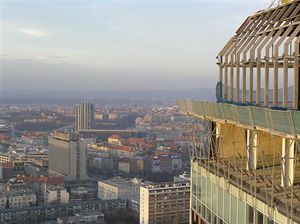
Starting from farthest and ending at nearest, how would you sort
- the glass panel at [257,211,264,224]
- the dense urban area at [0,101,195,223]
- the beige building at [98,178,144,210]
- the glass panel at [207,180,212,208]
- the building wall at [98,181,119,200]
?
the building wall at [98,181,119,200]
the beige building at [98,178,144,210]
the dense urban area at [0,101,195,223]
the glass panel at [207,180,212,208]
the glass panel at [257,211,264,224]

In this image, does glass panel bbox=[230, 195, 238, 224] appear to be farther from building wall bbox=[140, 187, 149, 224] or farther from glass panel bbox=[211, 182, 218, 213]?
building wall bbox=[140, 187, 149, 224]

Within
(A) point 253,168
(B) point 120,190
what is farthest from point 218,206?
(B) point 120,190

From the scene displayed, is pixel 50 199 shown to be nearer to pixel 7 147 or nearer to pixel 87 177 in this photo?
pixel 87 177

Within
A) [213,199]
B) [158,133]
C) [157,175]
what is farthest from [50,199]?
[158,133]

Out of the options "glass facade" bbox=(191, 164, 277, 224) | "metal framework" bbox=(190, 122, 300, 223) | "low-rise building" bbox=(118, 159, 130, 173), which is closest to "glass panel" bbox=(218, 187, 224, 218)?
"glass facade" bbox=(191, 164, 277, 224)

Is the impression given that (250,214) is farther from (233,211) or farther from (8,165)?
(8,165)

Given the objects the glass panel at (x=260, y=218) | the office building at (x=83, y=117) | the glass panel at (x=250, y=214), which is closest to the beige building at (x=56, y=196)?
the glass panel at (x=250, y=214)
